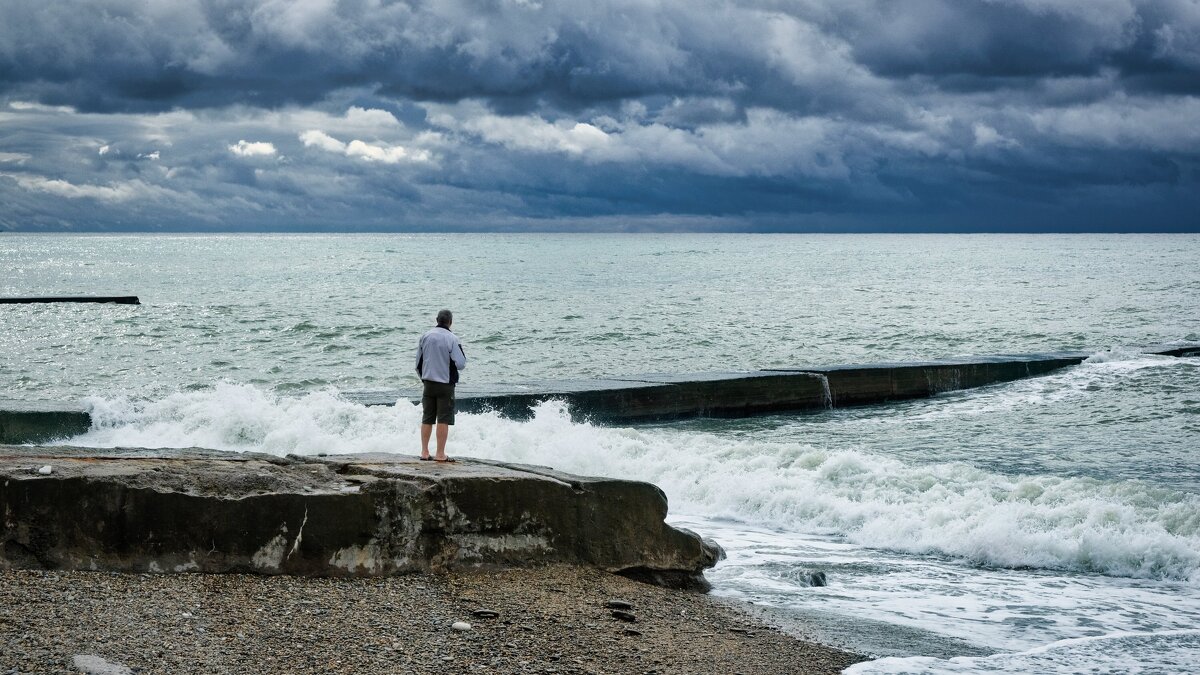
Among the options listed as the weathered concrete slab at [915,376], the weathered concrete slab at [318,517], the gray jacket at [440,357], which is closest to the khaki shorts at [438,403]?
the gray jacket at [440,357]

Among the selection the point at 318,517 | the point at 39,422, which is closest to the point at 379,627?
the point at 318,517

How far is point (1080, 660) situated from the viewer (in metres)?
7.83

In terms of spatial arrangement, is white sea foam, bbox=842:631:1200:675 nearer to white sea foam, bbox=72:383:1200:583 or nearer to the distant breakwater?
white sea foam, bbox=72:383:1200:583

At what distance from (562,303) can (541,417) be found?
33.4 m

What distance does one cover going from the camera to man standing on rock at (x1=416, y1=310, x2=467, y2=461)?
10156mm

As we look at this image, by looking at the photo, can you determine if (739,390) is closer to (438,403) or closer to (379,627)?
(438,403)

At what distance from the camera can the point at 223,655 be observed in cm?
631

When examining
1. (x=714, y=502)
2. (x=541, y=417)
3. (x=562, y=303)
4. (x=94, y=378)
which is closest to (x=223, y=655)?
(x=714, y=502)

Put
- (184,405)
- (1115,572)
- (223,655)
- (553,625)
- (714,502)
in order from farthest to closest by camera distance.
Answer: (184,405), (714,502), (1115,572), (553,625), (223,655)

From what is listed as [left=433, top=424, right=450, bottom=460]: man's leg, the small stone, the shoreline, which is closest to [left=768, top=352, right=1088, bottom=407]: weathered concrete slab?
[left=433, top=424, right=450, bottom=460]: man's leg

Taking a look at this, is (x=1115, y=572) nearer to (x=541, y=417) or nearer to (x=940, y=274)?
(x=541, y=417)

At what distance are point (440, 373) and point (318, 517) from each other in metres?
2.30

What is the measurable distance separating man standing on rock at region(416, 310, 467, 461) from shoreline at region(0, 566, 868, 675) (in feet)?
6.56

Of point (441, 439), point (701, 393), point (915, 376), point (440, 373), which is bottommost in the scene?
point (701, 393)
